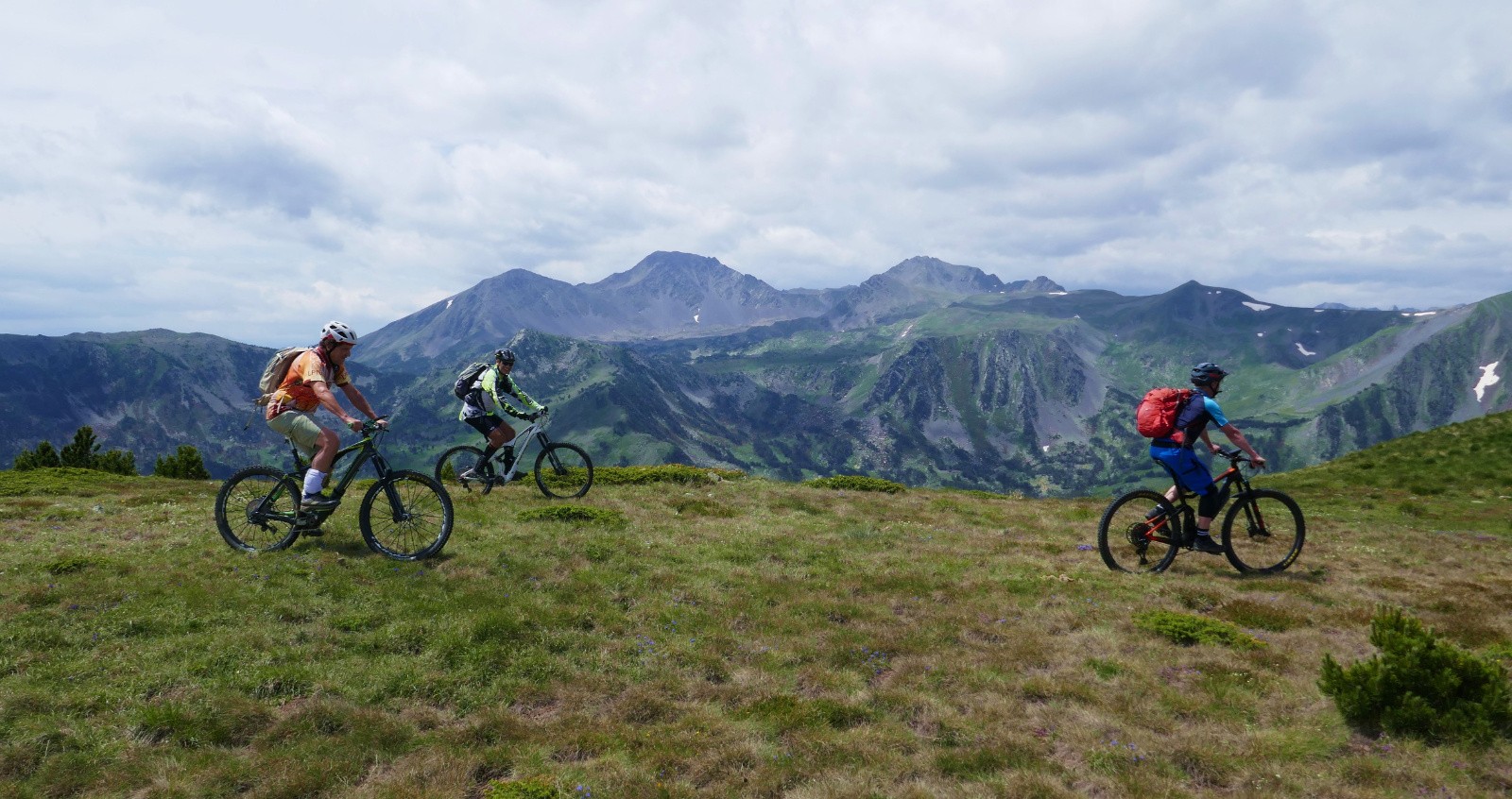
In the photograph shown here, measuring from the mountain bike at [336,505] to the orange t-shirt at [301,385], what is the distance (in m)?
0.86

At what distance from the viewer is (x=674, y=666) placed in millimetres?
10070

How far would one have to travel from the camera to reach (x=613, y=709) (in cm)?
877

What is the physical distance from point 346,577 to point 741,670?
7262mm

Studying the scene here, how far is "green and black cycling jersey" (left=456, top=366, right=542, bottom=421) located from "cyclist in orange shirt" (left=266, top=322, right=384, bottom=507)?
20.5 ft

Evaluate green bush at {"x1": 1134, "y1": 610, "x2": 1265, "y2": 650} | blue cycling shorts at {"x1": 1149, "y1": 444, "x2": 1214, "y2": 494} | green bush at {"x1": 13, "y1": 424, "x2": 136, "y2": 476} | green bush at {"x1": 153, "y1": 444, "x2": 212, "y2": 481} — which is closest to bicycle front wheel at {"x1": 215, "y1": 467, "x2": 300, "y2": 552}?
green bush at {"x1": 1134, "y1": 610, "x2": 1265, "y2": 650}

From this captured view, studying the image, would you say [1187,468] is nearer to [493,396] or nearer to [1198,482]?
[1198,482]

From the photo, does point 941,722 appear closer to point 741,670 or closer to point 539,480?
point 741,670

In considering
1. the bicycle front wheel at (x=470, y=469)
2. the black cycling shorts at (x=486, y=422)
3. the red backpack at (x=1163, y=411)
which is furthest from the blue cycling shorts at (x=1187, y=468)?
the bicycle front wheel at (x=470, y=469)

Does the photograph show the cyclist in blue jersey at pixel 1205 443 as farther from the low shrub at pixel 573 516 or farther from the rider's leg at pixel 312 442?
the rider's leg at pixel 312 442

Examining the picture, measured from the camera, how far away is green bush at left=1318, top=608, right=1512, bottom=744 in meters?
7.77

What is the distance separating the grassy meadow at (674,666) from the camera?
722 centimetres

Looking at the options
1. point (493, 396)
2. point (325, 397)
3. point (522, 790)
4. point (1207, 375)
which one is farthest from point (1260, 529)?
point (325, 397)

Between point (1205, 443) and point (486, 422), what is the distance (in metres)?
18.1

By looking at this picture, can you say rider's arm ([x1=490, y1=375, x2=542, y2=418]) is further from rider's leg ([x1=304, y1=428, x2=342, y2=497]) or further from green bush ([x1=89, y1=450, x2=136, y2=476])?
green bush ([x1=89, y1=450, x2=136, y2=476])
